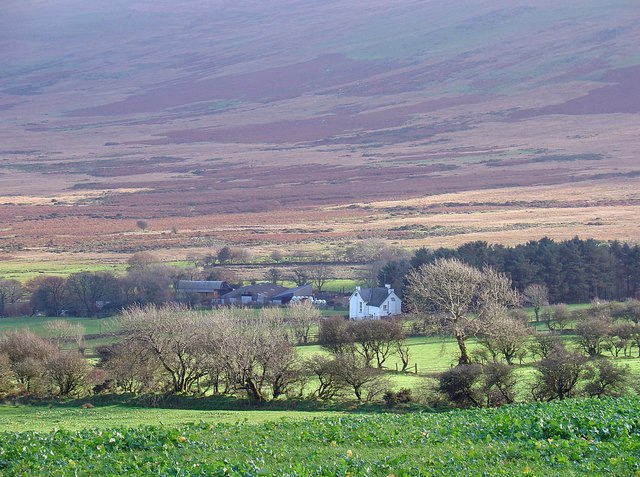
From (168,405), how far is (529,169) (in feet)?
433

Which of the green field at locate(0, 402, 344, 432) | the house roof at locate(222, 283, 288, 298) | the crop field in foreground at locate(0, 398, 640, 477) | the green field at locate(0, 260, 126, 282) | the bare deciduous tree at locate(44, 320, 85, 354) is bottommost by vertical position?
the green field at locate(0, 402, 344, 432)

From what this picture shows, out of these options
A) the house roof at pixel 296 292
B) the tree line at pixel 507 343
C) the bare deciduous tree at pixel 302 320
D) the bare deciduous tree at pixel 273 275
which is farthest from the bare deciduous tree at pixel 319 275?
the tree line at pixel 507 343

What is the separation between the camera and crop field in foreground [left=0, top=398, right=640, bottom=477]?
1206 cm

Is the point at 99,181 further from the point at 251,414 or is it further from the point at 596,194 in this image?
the point at 251,414

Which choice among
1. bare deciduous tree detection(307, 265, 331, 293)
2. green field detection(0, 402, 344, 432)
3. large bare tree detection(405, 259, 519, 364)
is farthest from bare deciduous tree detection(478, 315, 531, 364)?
bare deciduous tree detection(307, 265, 331, 293)

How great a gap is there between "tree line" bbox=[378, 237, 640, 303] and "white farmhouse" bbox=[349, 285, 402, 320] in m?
2.90

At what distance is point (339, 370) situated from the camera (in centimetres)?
3303

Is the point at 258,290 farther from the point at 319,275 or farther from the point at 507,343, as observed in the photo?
the point at 507,343

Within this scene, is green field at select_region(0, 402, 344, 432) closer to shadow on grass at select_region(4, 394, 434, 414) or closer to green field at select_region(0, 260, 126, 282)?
shadow on grass at select_region(4, 394, 434, 414)

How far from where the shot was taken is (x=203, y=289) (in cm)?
6694

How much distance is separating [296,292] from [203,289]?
738cm

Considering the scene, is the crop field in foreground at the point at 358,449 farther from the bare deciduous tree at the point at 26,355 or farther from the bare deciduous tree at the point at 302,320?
the bare deciduous tree at the point at 302,320

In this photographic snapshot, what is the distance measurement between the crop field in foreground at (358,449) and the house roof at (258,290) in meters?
47.7

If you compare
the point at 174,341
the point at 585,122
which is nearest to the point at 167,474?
the point at 174,341
